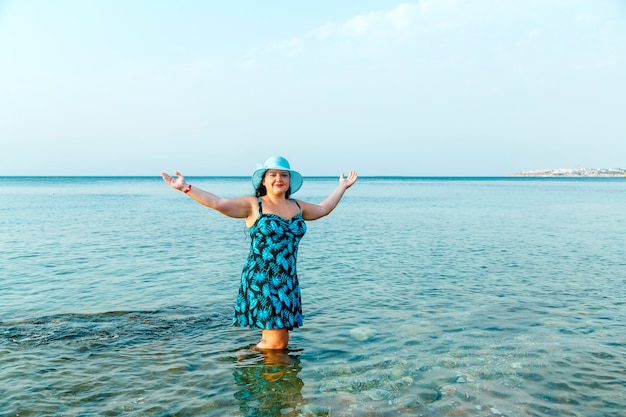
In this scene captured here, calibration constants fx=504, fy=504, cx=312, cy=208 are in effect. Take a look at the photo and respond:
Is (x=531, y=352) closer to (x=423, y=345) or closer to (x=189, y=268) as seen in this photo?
(x=423, y=345)

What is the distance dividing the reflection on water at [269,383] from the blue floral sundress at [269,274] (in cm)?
59

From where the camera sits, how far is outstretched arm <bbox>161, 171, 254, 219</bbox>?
19.1 feet

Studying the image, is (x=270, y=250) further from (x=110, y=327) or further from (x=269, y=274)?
(x=110, y=327)

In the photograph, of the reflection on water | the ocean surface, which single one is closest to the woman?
the reflection on water

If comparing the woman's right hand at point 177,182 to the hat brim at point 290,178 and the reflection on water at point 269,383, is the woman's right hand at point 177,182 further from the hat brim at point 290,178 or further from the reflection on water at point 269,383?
the reflection on water at point 269,383

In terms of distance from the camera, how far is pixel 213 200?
5.89 m

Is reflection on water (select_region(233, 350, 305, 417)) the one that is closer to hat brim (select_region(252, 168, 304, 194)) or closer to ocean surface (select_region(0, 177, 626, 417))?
ocean surface (select_region(0, 177, 626, 417))

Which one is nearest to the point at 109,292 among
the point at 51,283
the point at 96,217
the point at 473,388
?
the point at 51,283

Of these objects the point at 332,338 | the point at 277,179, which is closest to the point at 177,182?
the point at 277,179

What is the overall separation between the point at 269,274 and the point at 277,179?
1.22 metres

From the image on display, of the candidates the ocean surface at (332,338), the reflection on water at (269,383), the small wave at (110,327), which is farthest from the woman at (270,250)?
the small wave at (110,327)

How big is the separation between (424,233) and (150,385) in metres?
19.0

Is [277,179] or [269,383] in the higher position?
[277,179]

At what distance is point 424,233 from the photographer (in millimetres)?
23688
